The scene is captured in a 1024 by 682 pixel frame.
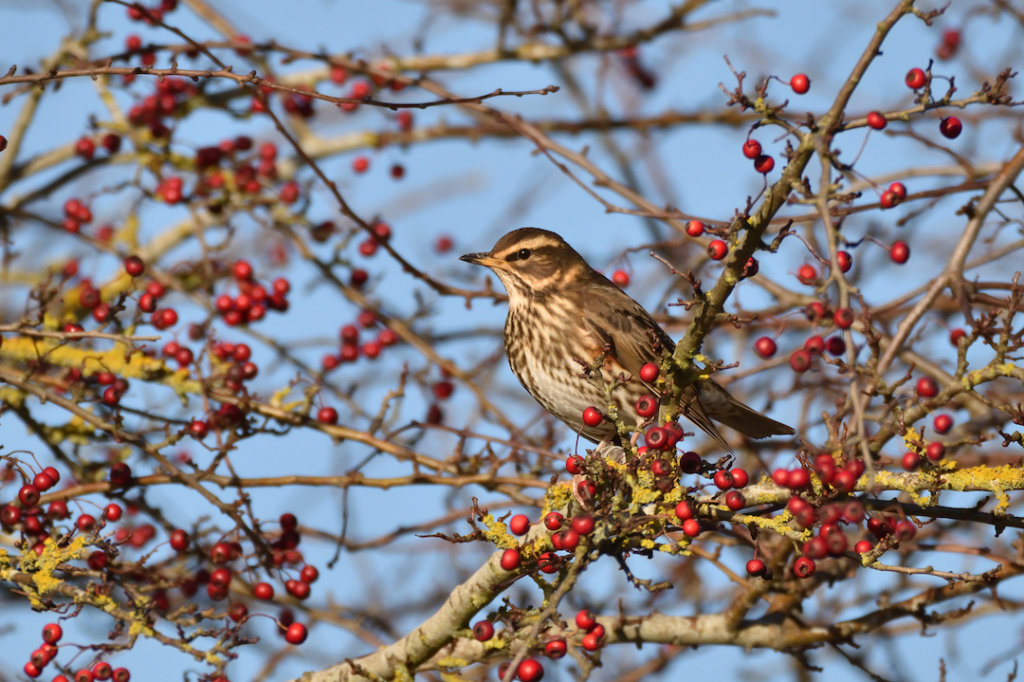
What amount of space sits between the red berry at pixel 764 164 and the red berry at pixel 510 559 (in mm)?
1263

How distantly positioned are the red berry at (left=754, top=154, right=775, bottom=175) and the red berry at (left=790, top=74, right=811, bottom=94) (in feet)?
0.70

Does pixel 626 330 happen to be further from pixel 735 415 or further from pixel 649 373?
pixel 649 373

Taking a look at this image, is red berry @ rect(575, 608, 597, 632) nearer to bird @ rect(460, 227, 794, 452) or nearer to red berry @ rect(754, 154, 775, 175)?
bird @ rect(460, 227, 794, 452)

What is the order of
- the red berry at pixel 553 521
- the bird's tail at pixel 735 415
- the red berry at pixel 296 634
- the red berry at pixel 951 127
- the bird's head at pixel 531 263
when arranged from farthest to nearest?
the bird's head at pixel 531 263 → the bird's tail at pixel 735 415 → the red berry at pixel 296 634 → the red berry at pixel 553 521 → the red berry at pixel 951 127

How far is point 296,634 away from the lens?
4117 millimetres

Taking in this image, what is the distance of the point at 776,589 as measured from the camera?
14.2 ft

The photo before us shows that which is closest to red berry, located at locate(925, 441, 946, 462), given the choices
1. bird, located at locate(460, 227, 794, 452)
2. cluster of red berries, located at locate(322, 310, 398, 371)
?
bird, located at locate(460, 227, 794, 452)

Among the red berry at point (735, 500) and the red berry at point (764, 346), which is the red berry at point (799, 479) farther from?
the red berry at point (764, 346)

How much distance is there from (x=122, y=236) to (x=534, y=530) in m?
3.11

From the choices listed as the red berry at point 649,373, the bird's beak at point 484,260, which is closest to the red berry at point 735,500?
the red berry at point 649,373

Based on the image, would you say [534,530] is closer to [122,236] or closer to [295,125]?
[122,236]

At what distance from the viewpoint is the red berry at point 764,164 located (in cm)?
287

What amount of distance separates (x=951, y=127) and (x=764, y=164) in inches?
19.8

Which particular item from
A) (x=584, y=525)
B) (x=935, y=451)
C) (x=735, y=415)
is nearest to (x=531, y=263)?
(x=735, y=415)
